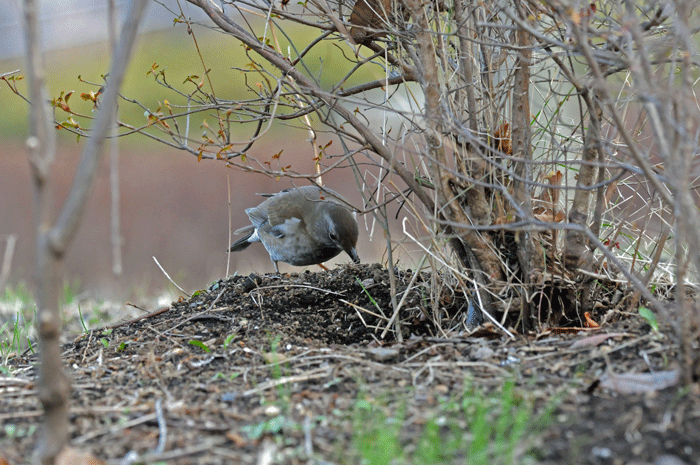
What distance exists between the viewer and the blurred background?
10141 mm

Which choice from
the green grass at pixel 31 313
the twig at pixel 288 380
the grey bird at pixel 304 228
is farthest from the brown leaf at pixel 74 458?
the green grass at pixel 31 313

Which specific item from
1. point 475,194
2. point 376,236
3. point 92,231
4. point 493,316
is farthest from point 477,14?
point 92,231

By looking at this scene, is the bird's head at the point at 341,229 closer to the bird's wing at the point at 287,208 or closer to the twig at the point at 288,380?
the bird's wing at the point at 287,208

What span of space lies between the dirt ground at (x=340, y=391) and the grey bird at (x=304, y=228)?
1.58 metres

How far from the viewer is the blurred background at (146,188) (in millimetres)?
10141

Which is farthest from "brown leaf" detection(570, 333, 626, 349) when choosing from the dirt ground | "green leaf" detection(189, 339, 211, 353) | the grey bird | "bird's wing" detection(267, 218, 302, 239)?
"bird's wing" detection(267, 218, 302, 239)

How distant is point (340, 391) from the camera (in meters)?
2.38

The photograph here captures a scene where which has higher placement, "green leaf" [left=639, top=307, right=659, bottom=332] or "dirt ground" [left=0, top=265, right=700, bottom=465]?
"green leaf" [left=639, top=307, right=659, bottom=332]

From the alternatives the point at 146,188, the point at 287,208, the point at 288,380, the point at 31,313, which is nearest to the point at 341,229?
the point at 287,208

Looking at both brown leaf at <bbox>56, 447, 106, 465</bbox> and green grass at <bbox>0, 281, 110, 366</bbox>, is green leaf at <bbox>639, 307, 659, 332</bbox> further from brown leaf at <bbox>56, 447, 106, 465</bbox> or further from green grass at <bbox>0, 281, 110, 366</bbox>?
Answer: green grass at <bbox>0, 281, 110, 366</bbox>

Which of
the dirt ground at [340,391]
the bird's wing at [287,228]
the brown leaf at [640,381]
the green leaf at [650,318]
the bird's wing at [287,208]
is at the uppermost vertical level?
the bird's wing at [287,208]

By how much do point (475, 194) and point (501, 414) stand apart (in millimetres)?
1308

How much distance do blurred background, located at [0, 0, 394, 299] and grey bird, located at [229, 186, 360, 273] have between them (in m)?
1.45

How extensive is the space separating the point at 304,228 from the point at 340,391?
3.10m
